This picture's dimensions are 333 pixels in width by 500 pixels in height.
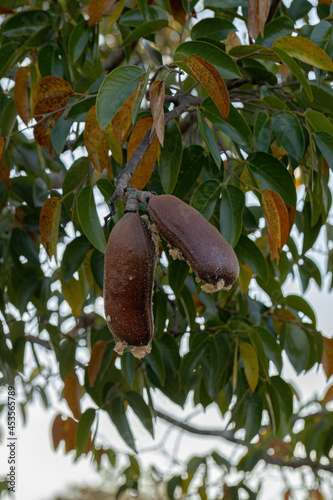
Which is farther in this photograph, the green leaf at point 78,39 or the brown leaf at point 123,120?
the green leaf at point 78,39

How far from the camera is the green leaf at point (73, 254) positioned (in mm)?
1158

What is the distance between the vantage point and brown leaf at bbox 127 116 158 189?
36.1 inches

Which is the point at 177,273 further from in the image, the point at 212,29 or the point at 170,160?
the point at 212,29

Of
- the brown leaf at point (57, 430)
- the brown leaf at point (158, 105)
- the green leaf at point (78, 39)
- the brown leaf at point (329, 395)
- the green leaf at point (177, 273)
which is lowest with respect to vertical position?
the brown leaf at point (57, 430)

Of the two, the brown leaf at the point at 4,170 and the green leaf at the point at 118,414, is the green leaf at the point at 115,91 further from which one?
the green leaf at the point at 118,414

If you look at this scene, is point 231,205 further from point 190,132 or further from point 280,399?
point 190,132

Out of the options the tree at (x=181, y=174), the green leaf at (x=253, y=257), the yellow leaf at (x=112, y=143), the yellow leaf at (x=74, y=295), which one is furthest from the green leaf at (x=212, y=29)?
the yellow leaf at (x=74, y=295)

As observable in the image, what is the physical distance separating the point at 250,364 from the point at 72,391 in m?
0.44

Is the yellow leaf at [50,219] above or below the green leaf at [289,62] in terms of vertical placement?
below

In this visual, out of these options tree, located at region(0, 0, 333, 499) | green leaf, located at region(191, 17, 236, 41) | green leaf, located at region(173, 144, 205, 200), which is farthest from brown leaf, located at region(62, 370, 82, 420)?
green leaf, located at region(191, 17, 236, 41)

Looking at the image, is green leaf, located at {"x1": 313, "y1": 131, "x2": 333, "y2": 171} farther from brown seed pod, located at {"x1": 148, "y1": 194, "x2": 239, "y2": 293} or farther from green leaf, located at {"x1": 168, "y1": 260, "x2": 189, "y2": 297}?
brown seed pod, located at {"x1": 148, "y1": 194, "x2": 239, "y2": 293}

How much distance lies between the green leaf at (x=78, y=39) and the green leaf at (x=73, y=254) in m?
0.37

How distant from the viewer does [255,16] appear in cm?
92

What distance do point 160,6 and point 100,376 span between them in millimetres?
796
